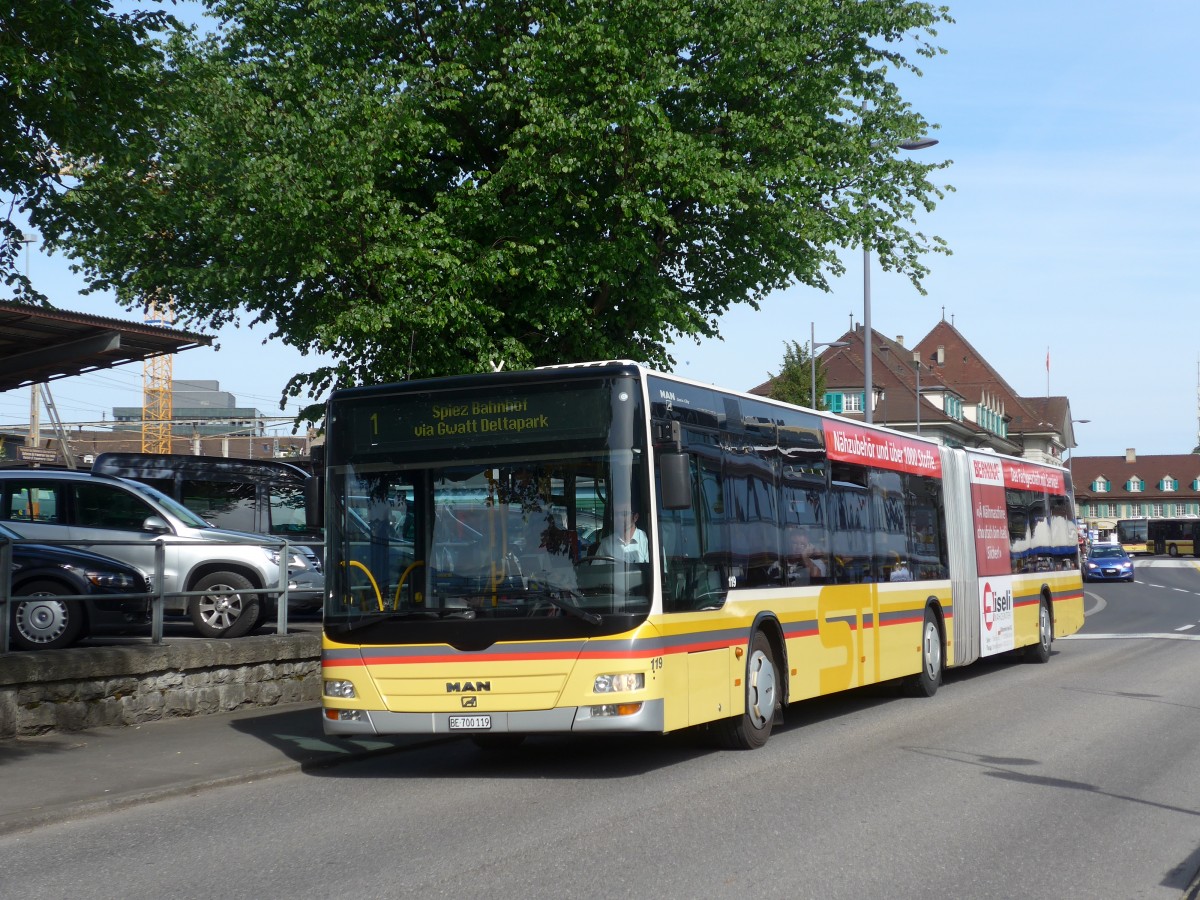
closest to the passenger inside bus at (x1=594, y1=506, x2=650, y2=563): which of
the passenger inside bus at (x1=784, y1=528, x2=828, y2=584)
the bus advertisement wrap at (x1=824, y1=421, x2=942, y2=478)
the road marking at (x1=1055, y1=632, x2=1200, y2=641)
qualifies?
the passenger inside bus at (x1=784, y1=528, x2=828, y2=584)

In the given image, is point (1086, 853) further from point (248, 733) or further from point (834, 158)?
point (834, 158)

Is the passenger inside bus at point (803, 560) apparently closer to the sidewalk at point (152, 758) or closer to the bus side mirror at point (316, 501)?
the sidewalk at point (152, 758)

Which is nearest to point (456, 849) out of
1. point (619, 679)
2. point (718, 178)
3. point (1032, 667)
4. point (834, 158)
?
point (619, 679)

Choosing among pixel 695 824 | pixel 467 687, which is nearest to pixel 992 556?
pixel 467 687

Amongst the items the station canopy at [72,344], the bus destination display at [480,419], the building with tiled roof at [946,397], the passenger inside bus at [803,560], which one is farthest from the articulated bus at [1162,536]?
the bus destination display at [480,419]

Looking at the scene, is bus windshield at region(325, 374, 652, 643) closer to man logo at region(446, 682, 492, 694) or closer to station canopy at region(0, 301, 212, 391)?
man logo at region(446, 682, 492, 694)

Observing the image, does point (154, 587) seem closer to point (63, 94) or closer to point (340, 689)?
point (340, 689)

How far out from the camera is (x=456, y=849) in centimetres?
772

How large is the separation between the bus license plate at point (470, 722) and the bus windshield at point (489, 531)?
0.56 m

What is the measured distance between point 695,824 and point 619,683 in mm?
1803

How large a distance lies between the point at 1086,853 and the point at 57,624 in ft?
31.5

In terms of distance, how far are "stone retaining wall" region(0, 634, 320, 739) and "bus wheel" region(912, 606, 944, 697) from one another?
21.6 ft

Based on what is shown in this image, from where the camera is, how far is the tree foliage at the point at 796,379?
170ft

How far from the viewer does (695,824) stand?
8.37m
